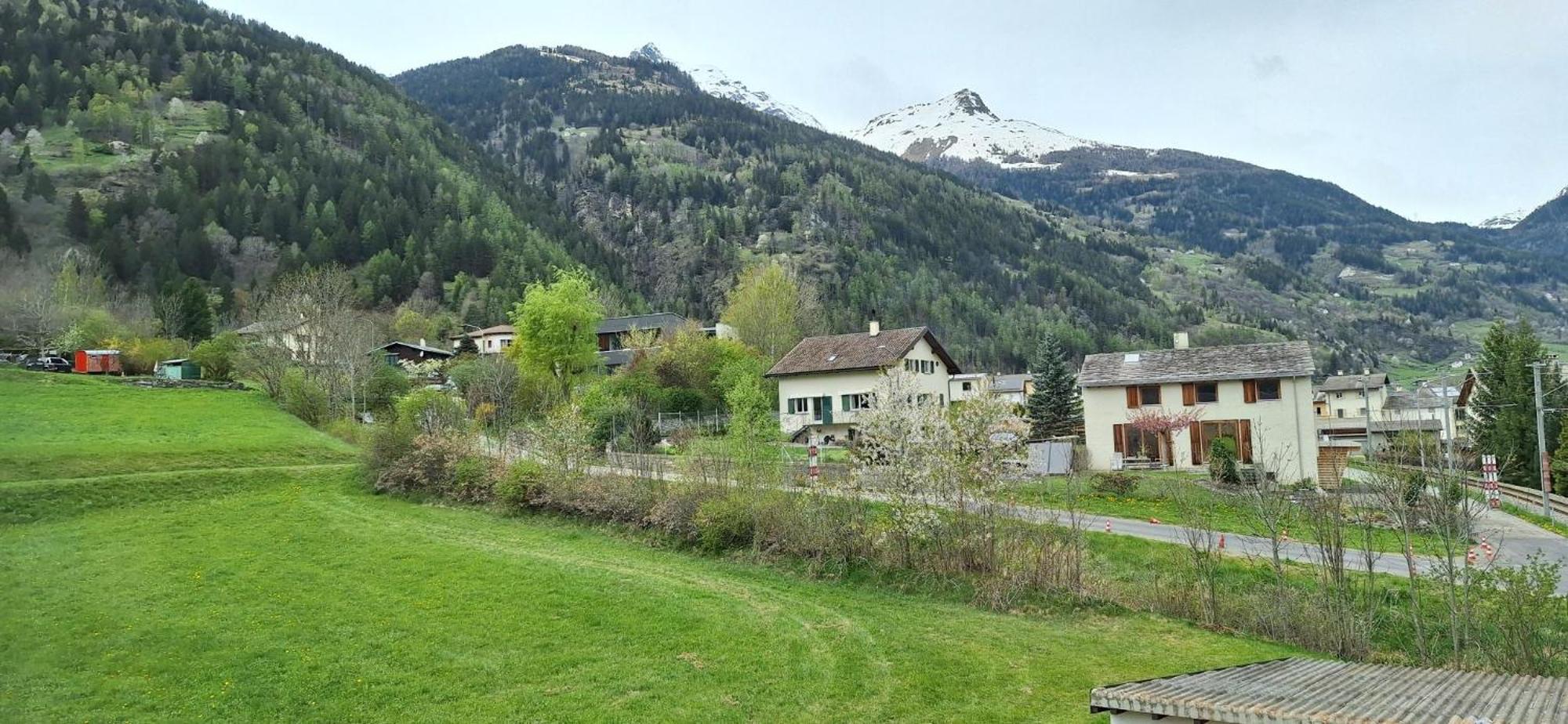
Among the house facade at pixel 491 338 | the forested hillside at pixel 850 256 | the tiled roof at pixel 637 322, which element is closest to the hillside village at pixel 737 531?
the tiled roof at pixel 637 322

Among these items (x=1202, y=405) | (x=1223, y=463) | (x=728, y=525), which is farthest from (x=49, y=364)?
(x=1202, y=405)

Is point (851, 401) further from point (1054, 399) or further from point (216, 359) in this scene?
point (216, 359)

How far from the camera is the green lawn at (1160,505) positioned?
26.6m

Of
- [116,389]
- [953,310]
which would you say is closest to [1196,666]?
[116,389]

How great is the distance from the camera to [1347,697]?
716 cm

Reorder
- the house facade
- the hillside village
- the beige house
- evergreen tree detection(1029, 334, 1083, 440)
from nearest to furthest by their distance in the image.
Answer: the hillside village, the beige house, evergreen tree detection(1029, 334, 1083, 440), the house facade

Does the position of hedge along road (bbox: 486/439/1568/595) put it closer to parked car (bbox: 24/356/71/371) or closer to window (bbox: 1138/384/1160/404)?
window (bbox: 1138/384/1160/404)

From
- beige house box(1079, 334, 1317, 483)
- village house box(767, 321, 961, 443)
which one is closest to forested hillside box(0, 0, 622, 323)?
village house box(767, 321, 961, 443)

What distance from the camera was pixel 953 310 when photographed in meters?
157

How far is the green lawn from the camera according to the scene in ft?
87.1

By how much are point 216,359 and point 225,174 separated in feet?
298

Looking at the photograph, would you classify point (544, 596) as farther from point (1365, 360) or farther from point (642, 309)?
point (1365, 360)

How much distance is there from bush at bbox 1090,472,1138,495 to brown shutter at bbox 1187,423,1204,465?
9.17 meters

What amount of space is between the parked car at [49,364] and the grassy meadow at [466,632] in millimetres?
34049
